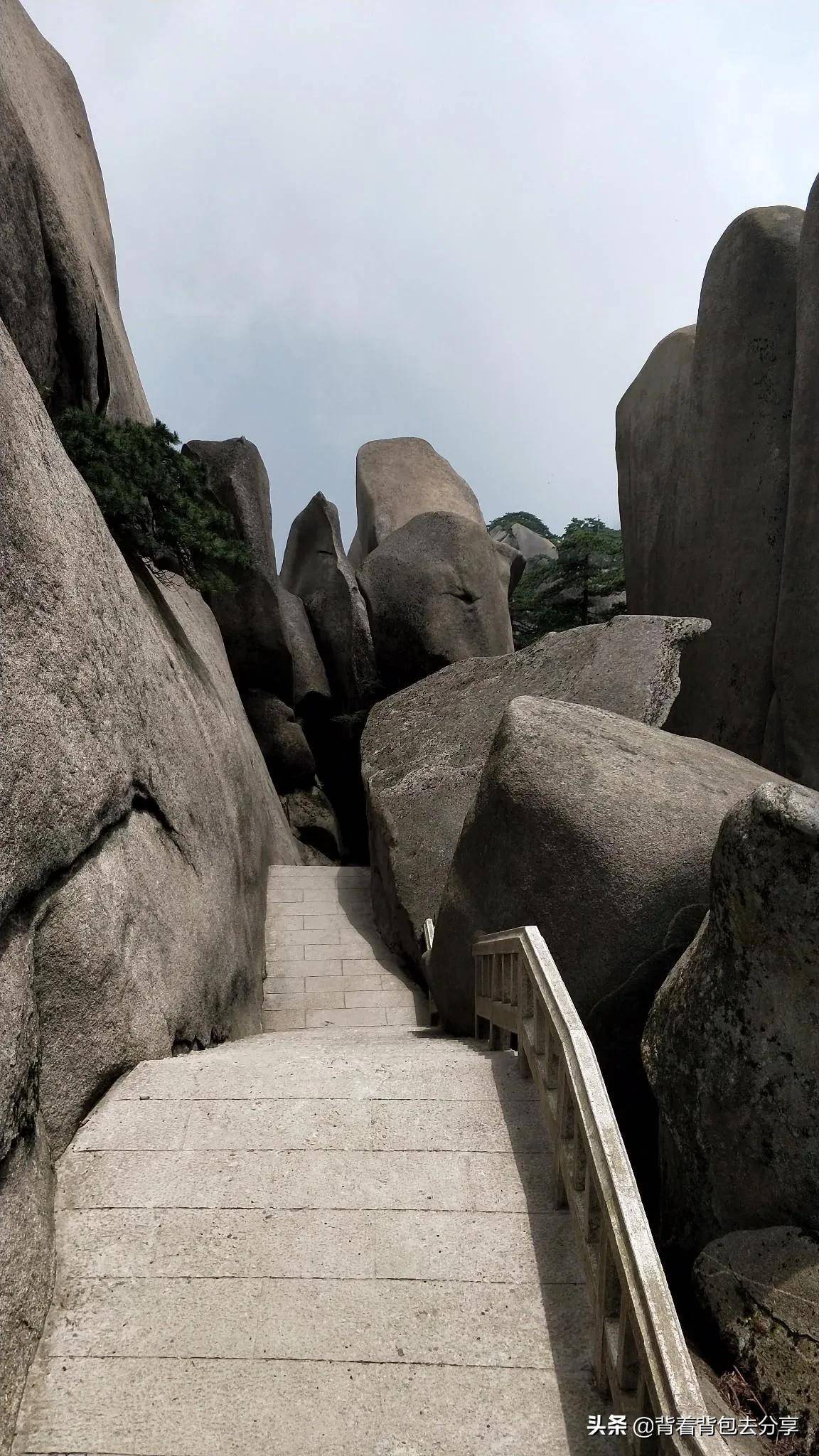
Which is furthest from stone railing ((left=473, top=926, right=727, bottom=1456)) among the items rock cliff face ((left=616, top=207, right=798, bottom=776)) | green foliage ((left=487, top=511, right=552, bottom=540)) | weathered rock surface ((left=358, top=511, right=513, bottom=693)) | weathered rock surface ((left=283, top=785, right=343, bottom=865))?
green foliage ((left=487, top=511, right=552, bottom=540))

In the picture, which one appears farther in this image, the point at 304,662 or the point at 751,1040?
the point at 304,662

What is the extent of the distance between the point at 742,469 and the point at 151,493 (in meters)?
6.18

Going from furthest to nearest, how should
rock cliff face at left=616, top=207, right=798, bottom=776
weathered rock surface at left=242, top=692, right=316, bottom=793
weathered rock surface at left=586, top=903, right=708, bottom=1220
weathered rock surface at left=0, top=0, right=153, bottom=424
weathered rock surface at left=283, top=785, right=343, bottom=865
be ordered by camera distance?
weathered rock surface at left=283, top=785, right=343, bottom=865
weathered rock surface at left=242, top=692, right=316, bottom=793
rock cliff face at left=616, top=207, right=798, bottom=776
weathered rock surface at left=0, top=0, right=153, bottom=424
weathered rock surface at left=586, top=903, right=708, bottom=1220

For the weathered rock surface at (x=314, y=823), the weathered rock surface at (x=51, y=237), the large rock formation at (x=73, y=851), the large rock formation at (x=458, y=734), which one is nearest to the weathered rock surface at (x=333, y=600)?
the weathered rock surface at (x=314, y=823)

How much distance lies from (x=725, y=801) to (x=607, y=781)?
684 mm

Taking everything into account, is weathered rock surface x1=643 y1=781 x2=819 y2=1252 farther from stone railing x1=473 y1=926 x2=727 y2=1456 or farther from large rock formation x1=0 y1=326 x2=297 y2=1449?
large rock formation x1=0 y1=326 x2=297 y2=1449

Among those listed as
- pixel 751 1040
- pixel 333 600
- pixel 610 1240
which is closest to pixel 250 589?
pixel 333 600

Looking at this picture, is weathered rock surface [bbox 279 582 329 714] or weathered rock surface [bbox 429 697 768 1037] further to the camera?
weathered rock surface [bbox 279 582 329 714]

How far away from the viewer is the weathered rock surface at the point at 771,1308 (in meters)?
3.88

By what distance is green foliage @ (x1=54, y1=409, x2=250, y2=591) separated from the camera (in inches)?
266

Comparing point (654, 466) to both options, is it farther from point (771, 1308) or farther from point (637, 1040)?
point (771, 1308)

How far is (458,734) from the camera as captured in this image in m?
9.73

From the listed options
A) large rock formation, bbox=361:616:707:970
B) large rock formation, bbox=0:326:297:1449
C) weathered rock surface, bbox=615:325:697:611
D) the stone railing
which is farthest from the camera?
weathered rock surface, bbox=615:325:697:611

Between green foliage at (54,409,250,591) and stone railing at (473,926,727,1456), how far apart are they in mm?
4176
